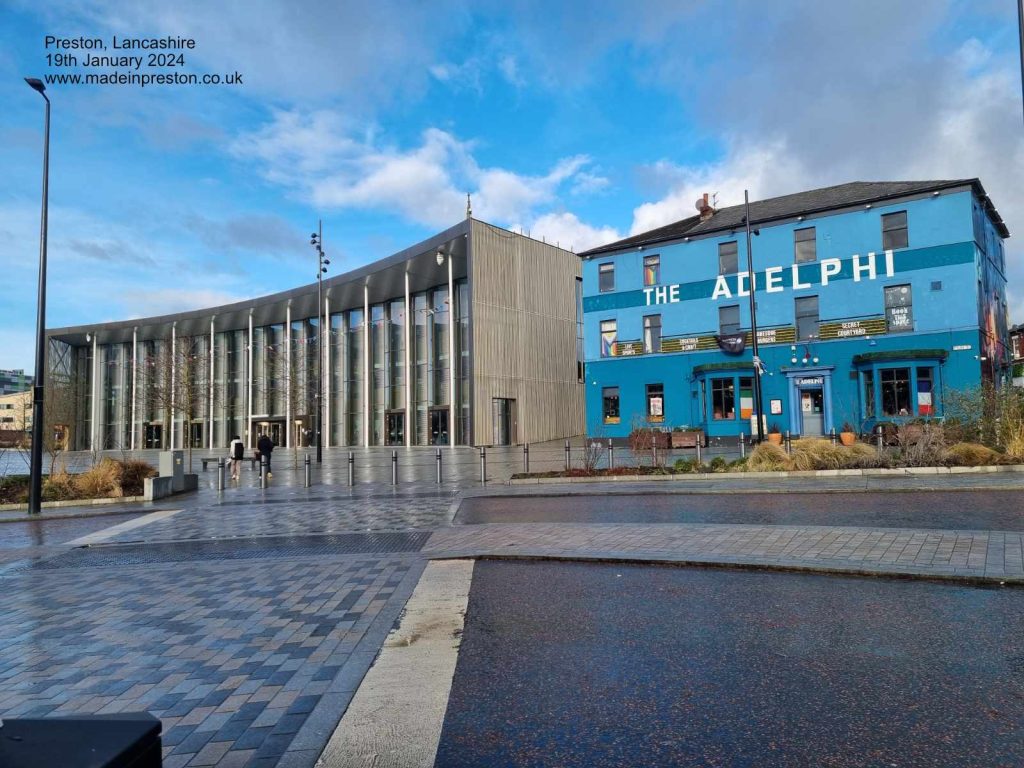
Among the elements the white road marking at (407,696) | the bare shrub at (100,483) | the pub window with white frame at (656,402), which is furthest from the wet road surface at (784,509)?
the pub window with white frame at (656,402)

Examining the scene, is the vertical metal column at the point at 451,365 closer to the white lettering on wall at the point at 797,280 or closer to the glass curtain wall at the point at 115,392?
the white lettering on wall at the point at 797,280

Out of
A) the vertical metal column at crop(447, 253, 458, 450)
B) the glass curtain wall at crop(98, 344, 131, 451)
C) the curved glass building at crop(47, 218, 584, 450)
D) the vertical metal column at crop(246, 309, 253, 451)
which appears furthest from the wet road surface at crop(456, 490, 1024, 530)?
the glass curtain wall at crop(98, 344, 131, 451)

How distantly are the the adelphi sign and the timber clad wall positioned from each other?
9.50 metres

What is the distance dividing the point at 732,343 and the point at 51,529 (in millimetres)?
28884

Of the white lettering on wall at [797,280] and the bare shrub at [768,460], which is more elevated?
the white lettering on wall at [797,280]

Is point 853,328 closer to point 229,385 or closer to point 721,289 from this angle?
point 721,289

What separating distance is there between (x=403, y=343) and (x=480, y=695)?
151 ft

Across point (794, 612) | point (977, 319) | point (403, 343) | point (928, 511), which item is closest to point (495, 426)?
point (403, 343)

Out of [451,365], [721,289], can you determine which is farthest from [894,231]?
[451,365]

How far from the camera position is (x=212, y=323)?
61.7m

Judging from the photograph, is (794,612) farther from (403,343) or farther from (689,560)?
(403,343)

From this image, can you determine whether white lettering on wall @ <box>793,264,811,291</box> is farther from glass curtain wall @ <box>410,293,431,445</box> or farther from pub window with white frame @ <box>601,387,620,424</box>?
glass curtain wall @ <box>410,293,431,445</box>

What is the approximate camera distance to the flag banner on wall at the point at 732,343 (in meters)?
33.5

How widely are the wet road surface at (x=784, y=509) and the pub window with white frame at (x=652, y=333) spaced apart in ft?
79.4
